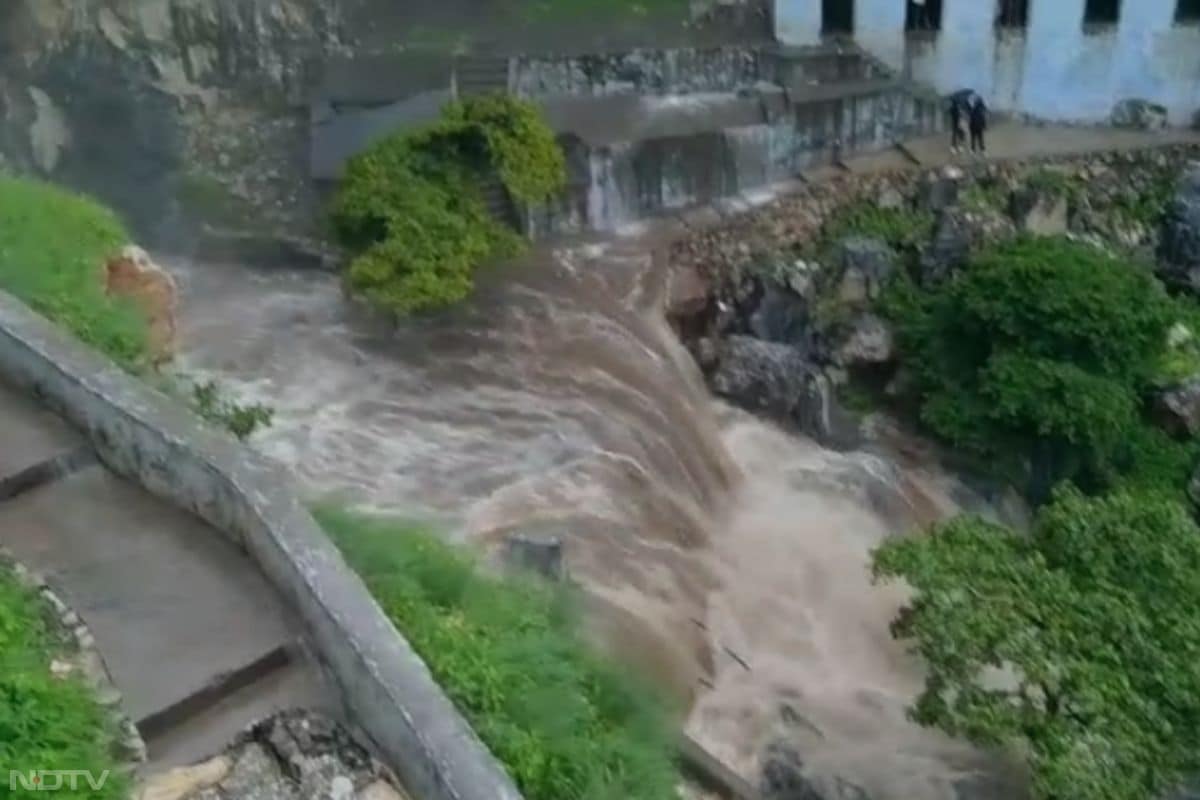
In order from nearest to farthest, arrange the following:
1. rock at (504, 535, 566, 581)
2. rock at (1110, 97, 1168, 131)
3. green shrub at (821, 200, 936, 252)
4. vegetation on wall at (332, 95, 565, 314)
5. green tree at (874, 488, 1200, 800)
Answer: green tree at (874, 488, 1200, 800)
rock at (504, 535, 566, 581)
vegetation on wall at (332, 95, 565, 314)
green shrub at (821, 200, 936, 252)
rock at (1110, 97, 1168, 131)

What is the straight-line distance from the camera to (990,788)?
1241 centimetres

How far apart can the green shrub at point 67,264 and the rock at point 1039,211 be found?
1239cm

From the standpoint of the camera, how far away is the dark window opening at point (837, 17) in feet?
72.5

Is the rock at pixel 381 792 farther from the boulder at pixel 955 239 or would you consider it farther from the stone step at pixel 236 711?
the boulder at pixel 955 239

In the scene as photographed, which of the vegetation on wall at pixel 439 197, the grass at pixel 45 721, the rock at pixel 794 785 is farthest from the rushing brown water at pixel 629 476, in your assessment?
the grass at pixel 45 721

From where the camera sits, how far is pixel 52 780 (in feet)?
19.0

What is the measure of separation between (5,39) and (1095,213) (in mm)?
16354

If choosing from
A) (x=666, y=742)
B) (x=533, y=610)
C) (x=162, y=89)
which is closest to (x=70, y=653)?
(x=533, y=610)

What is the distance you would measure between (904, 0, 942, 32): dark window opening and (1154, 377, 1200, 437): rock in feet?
24.0

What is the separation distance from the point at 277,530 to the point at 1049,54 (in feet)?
59.2

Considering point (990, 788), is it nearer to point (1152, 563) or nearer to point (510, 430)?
point (1152, 563)

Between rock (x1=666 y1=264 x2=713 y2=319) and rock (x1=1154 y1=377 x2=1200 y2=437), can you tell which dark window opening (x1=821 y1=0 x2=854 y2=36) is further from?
rock (x1=1154 y1=377 x2=1200 y2=437)

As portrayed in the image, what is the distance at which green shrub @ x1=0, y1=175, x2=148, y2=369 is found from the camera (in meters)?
11.0

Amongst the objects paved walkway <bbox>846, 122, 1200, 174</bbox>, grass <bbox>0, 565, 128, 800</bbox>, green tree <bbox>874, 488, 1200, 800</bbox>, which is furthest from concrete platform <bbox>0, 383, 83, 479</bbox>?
paved walkway <bbox>846, 122, 1200, 174</bbox>
